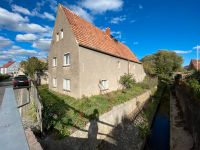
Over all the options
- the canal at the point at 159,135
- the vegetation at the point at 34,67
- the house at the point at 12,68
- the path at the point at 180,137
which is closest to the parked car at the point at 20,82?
the vegetation at the point at 34,67

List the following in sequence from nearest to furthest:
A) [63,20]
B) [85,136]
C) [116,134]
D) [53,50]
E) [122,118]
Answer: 1. [85,136]
2. [116,134]
3. [122,118]
4. [63,20]
5. [53,50]

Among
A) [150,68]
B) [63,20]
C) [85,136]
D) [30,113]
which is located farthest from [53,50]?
[150,68]

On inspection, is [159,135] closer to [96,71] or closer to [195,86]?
[195,86]

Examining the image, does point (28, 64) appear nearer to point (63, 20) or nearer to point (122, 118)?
point (63, 20)

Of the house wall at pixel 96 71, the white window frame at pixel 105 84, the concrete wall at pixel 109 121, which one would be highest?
the house wall at pixel 96 71

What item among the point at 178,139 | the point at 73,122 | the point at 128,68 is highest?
the point at 128,68

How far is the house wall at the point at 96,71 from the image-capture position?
47.7ft

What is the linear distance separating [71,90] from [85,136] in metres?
7.34

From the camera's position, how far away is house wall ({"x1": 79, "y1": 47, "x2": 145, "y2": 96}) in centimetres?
1454

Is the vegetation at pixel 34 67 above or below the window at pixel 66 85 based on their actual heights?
above

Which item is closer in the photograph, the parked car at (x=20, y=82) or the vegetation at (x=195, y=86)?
the vegetation at (x=195, y=86)

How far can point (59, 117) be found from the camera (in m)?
8.98

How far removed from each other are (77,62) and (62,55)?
392 cm

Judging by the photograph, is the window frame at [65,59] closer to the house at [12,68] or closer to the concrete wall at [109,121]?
the concrete wall at [109,121]
